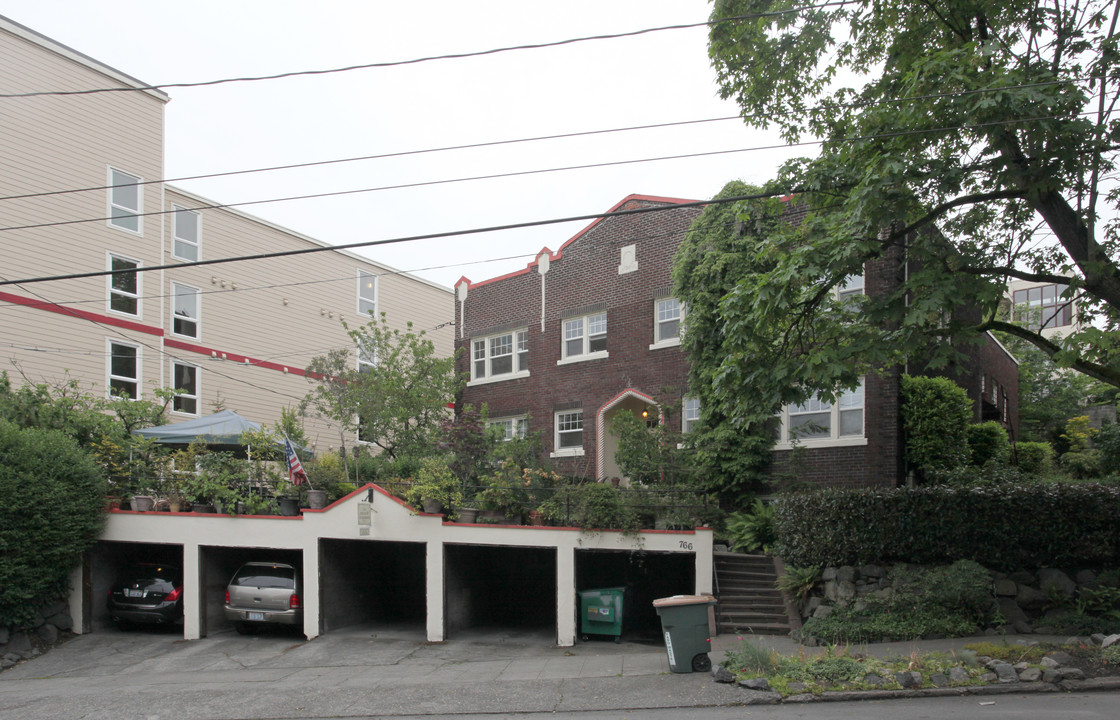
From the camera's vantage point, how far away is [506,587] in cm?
1962

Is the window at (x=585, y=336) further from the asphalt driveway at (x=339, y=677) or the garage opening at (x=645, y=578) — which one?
the asphalt driveway at (x=339, y=677)

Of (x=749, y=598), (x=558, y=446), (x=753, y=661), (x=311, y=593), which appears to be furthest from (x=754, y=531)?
(x=311, y=593)

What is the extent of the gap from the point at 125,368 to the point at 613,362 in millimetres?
13623

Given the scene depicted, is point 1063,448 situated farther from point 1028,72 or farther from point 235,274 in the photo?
point 235,274

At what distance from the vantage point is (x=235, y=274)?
2703 centimetres


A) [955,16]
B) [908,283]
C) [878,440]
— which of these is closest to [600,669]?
[908,283]

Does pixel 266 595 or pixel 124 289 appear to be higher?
pixel 124 289

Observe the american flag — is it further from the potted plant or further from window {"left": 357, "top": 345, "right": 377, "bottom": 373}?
window {"left": 357, "top": 345, "right": 377, "bottom": 373}

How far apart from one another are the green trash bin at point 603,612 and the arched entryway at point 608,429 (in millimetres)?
6042

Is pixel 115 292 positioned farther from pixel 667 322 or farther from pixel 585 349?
pixel 667 322

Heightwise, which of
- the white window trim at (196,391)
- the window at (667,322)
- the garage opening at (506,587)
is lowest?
the garage opening at (506,587)

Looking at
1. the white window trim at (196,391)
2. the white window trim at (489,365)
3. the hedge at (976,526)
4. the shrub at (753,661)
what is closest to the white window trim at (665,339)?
the white window trim at (489,365)

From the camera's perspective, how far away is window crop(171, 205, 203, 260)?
25391 millimetres

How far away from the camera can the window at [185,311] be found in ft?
83.7
